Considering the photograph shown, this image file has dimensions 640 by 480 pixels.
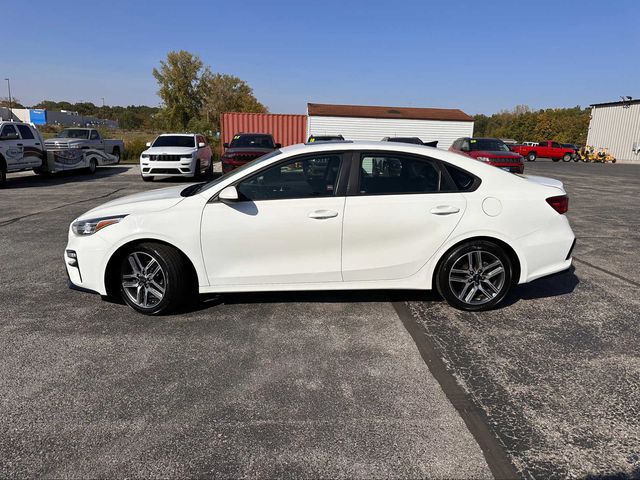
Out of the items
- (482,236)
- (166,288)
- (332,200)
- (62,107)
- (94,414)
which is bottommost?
(94,414)

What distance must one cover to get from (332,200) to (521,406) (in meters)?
2.19

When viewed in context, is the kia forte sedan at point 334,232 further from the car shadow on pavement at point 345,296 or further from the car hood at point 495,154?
the car hood at point 495,154

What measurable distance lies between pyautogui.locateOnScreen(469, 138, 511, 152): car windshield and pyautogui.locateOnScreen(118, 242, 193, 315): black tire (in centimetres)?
1632

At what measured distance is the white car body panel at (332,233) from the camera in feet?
13.0

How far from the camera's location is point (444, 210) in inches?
161

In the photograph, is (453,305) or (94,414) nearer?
(94,414)

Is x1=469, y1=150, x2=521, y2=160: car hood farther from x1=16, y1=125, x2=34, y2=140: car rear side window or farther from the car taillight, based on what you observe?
x1=16, y1=125, x2=34, y2=140: car rear side window

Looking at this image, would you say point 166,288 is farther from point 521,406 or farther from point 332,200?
point 521,406

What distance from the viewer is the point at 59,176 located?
17.4 meters

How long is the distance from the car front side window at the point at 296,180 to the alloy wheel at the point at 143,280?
1069 millimetres

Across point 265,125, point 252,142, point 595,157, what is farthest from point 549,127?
point 252,142

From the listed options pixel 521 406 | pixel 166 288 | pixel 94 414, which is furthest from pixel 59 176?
pixel 521 406

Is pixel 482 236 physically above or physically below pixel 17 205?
above

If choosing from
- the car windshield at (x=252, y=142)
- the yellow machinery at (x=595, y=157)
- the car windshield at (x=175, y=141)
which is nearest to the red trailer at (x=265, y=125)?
the car windshield at (x=175, y=141)
